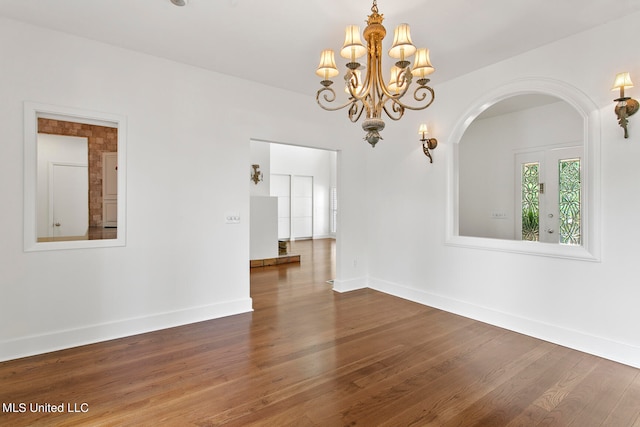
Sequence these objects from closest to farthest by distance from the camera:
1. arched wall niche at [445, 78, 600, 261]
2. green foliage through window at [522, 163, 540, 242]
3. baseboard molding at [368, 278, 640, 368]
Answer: baseboard molding at [368, 278, 640, 368]
arched wall niche at [445, 78, 600, 261]
green foliage through window at [522, 163, 540, 242]

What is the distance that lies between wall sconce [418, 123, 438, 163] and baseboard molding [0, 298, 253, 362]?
298cm

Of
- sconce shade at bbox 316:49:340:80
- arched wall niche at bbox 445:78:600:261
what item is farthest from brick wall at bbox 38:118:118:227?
arched wall niche at bbox 445:78:600:261

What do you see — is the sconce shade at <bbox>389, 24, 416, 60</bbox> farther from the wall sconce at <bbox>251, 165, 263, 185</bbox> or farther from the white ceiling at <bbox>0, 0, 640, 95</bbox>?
the wall sconce at <bbox>251, 165, 263, 185</bbox>

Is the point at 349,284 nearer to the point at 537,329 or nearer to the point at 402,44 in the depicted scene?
the point at 537,329

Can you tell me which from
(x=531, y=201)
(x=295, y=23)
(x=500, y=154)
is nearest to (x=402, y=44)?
(x=295, y=23)

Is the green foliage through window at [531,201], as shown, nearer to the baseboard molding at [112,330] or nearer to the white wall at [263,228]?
the baseboard molding at [112,330]

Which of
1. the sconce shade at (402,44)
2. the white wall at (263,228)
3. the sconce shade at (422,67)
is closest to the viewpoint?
the sconce shade at (402,44)

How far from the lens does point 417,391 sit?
215cm

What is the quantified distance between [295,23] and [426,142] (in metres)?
2.25

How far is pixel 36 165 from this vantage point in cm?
273

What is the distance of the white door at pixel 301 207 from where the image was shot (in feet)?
34.8

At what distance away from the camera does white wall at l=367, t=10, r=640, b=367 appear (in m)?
2.58

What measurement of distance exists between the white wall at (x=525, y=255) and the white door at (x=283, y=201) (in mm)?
5889
